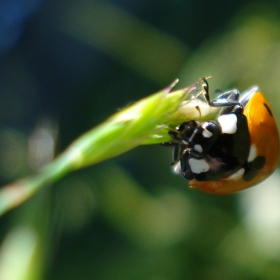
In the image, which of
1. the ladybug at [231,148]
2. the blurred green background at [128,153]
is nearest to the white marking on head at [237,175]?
the ladybug at [231,148]

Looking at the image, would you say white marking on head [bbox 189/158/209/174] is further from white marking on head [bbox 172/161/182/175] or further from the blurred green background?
the blurred green background

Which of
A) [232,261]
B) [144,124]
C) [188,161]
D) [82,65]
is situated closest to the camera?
[144,124]

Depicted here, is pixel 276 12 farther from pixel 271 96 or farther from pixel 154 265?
pixel 154 265

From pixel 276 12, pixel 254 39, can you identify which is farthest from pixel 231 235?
pixel 276 12

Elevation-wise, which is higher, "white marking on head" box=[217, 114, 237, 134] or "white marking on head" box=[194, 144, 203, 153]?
"white marking on head" box=[217, 114, 237, 134]

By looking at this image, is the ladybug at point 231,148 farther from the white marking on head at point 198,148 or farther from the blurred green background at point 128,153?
the blurred green background at point 128,153

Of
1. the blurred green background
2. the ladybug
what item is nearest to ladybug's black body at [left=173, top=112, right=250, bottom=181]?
the ladybug

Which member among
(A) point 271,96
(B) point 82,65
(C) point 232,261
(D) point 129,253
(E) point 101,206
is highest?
(B) point 82,65
